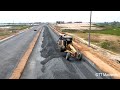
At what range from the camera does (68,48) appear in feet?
81.2

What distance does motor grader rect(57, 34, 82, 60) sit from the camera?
76.0 feet

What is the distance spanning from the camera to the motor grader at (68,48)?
2316cm

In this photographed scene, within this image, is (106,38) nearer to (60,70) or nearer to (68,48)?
(68,48)

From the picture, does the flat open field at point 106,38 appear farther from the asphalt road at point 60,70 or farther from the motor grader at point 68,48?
the asphalt road at point 60,70

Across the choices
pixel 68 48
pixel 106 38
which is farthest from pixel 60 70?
pixel 106 38

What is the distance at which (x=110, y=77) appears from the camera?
53.7 feet

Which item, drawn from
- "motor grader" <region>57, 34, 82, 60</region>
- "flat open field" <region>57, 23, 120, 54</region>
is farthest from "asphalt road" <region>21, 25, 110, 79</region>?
"flat open field" <region>57, 23, 120, 54</region>

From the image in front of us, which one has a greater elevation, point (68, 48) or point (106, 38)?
point (68, 48)

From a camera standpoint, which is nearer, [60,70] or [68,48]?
[60,70]

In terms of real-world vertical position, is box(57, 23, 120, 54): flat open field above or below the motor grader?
below

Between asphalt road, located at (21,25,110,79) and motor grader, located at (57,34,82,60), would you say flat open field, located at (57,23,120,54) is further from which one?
asphalt road, located at (21,25,110,79)

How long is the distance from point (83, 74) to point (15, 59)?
9.52 m

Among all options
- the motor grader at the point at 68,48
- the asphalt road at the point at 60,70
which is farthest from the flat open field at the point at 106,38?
the asphalt road at the point at 60,70
